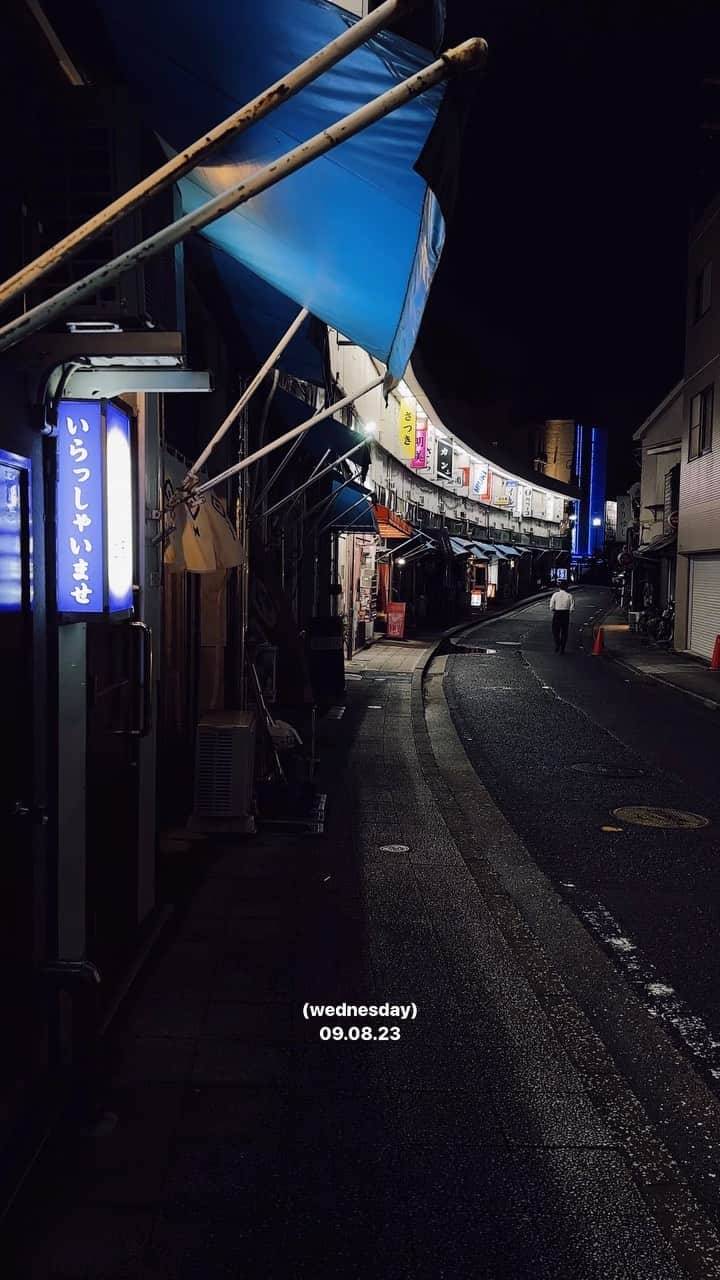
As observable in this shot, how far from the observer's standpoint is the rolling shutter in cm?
2605

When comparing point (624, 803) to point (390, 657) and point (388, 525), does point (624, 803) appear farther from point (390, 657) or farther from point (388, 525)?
point (388, 525)

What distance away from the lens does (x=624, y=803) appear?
10.0m

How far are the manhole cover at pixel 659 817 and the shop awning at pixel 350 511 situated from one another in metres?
9.92

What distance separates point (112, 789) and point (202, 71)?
12.0 feet

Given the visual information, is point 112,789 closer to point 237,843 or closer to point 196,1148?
point 196,1148

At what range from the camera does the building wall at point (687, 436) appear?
25766 millimetres

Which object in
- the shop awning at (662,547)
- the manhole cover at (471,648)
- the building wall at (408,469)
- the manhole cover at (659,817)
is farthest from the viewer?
the shop awning at (662,547)

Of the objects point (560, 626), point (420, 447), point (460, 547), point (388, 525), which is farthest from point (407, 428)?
point (460, 547)

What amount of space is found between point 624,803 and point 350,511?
10812 millimetres

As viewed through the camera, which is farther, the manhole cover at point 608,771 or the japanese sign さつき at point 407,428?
the japanese sign さつき at point 407,428

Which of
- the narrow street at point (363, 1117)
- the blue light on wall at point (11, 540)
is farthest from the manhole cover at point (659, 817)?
the blue light on wall at point (11, 540)

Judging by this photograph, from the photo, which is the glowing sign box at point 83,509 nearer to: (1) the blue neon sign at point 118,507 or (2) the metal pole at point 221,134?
(1) the blue neon sign at point 118,507

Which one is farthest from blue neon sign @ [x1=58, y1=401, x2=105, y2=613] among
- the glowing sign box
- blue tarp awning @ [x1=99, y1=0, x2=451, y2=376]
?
blue tarp awning @ [x1=99, y1=0, x2=451, y2=376]

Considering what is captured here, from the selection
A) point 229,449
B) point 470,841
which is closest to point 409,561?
point 229,449
